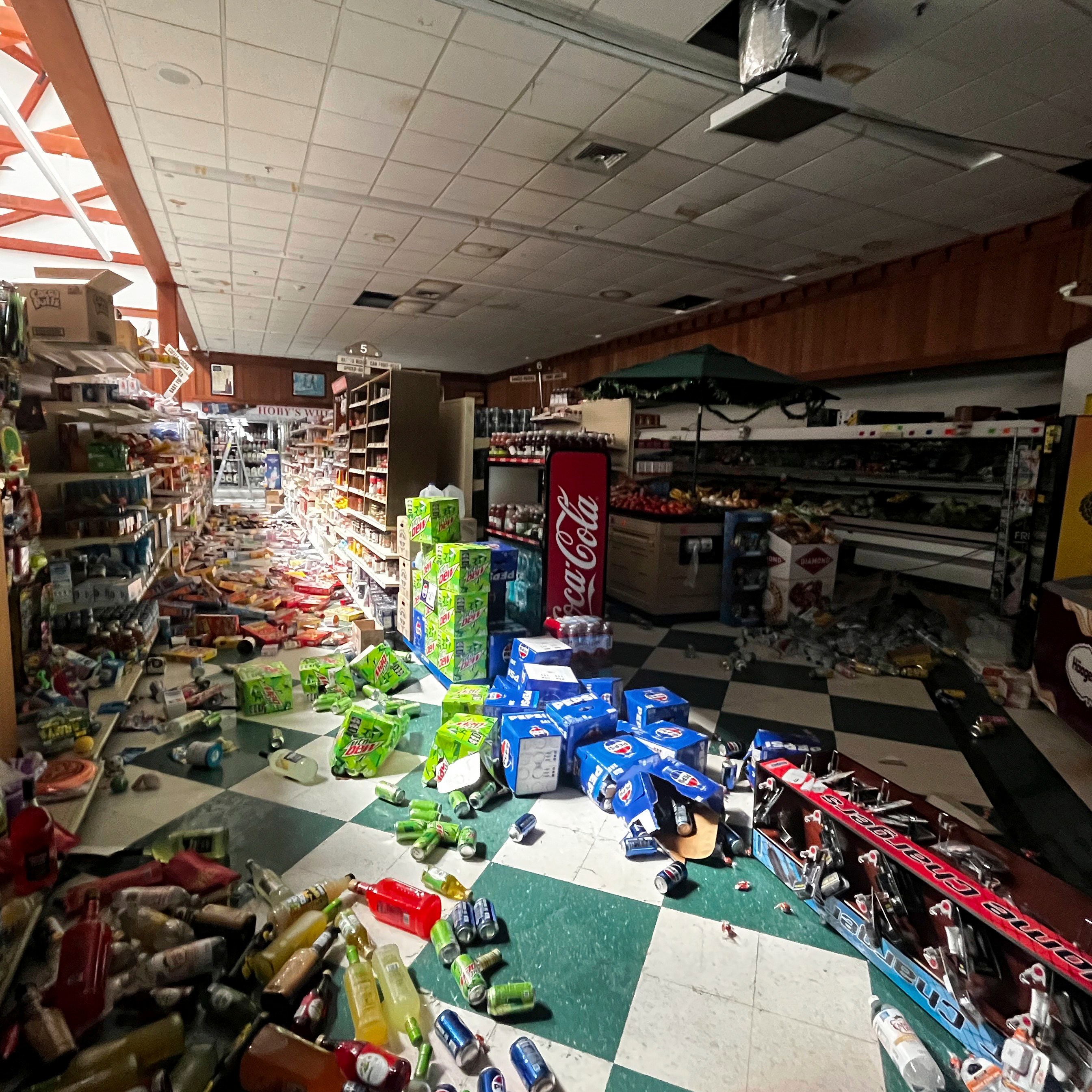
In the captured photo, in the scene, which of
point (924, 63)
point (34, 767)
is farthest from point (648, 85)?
point (34, 767)

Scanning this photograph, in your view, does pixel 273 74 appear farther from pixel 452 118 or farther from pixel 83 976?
pixel 83 976

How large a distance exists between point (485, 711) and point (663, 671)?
1.65m

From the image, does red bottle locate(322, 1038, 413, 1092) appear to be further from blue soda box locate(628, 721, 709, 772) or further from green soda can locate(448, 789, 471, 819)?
blue soda box locate(628, 721, 709, 772)

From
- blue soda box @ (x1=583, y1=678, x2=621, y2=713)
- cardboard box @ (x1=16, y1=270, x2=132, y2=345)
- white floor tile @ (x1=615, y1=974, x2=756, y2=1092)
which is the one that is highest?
cardboard box @ (x1=16, y1=270, x2=132, y2=345)

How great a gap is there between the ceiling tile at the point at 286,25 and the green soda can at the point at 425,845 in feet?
13.3

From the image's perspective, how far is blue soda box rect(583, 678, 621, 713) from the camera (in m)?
3.41

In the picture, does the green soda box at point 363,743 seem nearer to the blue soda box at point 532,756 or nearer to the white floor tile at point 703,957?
the blue soda box at point 532,756

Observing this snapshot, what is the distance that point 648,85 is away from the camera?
12.6ft

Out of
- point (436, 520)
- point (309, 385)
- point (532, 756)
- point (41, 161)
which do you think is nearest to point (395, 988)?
point (532, 756)

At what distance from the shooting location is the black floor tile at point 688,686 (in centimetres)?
392

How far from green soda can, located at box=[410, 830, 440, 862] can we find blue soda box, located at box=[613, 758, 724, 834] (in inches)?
29.7

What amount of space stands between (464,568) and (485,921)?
2.24m

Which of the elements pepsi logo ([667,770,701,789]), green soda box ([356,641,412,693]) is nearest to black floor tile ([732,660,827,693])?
pepsi logo ([667,770,701,789])

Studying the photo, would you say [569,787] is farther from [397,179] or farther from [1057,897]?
[397,179]
